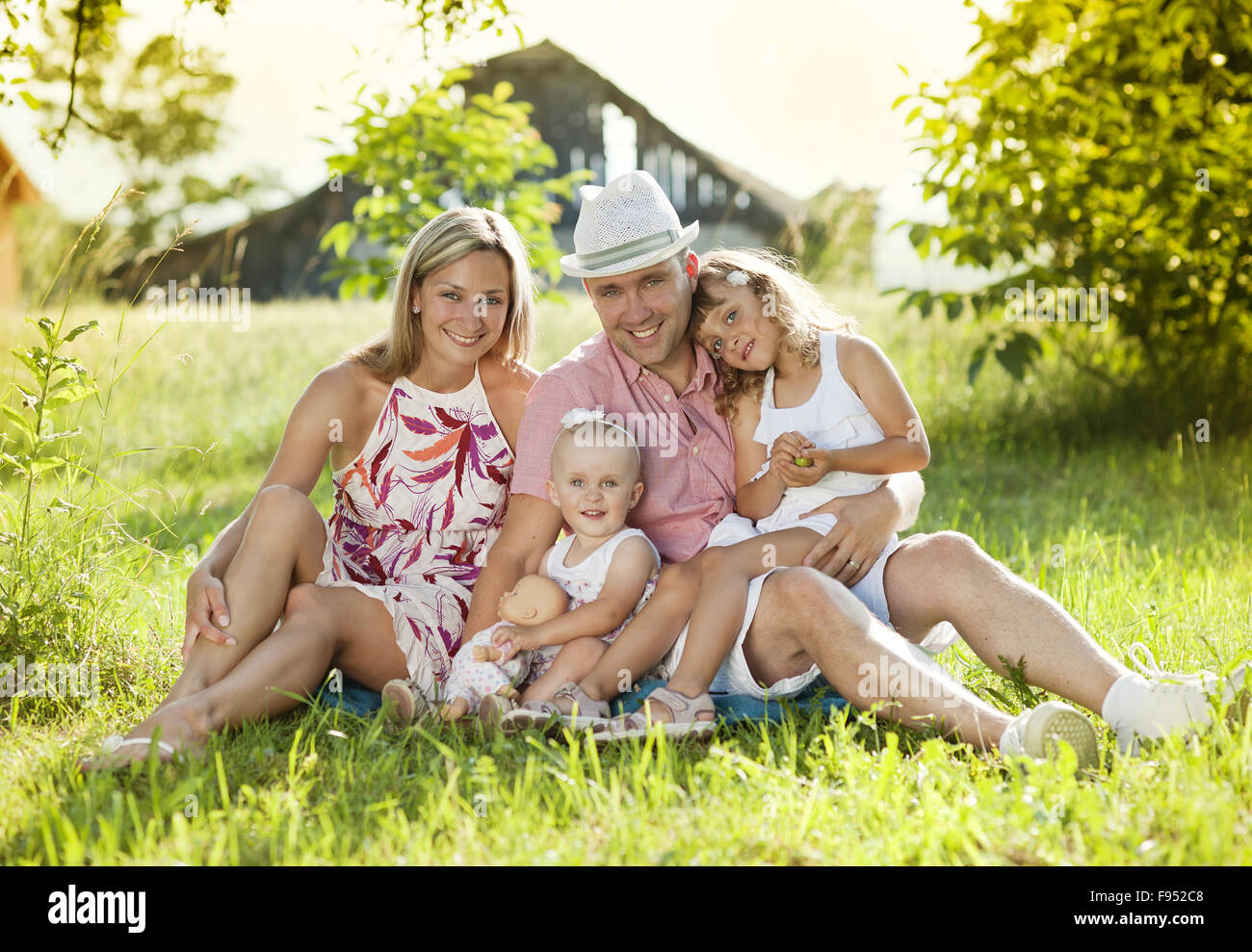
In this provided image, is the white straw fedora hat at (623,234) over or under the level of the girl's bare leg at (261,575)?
over

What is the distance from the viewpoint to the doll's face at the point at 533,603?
3.08 m

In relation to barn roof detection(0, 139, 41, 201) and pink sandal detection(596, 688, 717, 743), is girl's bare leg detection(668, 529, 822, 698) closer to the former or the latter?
pink sandal detection(596, 688, 717, 743)

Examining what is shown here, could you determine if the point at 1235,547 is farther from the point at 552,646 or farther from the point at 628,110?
the point at 628,110

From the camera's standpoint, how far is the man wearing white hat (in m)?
2.69

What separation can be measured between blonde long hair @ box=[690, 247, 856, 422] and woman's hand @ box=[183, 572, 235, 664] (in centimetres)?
155

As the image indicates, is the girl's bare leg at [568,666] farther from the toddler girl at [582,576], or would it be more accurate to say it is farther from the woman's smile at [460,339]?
the woman's smile at [460,339]

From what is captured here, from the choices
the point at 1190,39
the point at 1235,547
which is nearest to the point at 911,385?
the point at 1190,39

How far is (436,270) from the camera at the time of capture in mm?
3312

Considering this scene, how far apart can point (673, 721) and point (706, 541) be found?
718 mm

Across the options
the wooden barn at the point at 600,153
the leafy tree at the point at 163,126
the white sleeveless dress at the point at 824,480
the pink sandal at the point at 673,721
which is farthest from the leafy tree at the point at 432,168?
the leafy tree at the point at 163,126

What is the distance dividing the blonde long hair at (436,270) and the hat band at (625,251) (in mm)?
285

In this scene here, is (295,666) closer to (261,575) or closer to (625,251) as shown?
(261,575)

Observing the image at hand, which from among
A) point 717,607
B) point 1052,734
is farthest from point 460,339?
point 1052,734
